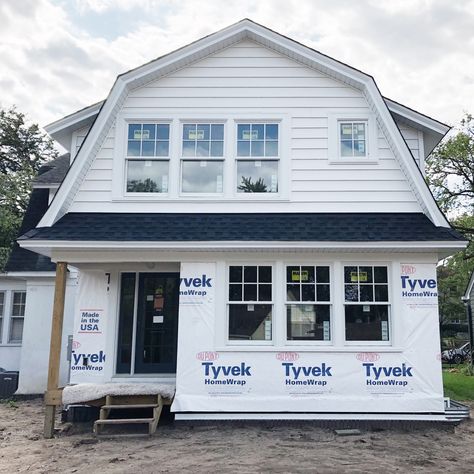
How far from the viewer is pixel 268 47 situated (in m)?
8.80

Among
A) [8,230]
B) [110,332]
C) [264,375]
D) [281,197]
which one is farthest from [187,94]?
[8,230]

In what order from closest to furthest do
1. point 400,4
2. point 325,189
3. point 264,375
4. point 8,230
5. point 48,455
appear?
1. point 48,455
2. point 264,375
3. point 325,189
4. point 400,4
5. point 8,230

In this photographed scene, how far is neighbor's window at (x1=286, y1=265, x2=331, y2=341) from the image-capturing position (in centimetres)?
794

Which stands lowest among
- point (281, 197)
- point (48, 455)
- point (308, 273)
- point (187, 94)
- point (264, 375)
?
point (48, 455)

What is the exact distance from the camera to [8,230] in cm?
1753

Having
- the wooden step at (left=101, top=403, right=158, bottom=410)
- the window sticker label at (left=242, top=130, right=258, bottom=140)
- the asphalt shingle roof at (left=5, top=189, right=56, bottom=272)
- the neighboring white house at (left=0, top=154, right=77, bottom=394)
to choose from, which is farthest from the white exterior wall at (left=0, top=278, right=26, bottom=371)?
the window sticker label at (left=242, top=130, right=258, bottom=140)

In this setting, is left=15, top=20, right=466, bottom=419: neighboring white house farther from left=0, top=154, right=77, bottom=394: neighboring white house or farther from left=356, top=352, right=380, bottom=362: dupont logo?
left=0, top=154, right=77, bottom=394: neighboring white house

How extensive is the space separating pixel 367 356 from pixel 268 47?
5.80 metres

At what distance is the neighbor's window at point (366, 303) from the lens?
7.89 meters

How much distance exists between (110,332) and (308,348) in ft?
11.6

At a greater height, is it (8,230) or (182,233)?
(8,230)

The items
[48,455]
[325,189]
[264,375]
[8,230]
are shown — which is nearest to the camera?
[48,455]

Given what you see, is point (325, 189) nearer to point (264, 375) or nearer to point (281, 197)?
point (281, 197)

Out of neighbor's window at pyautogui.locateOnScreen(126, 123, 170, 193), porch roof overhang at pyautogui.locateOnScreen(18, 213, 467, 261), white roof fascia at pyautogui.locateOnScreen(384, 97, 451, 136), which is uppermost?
white roof fascia at pyautogui.locateOnScreen(384, 97, 451, 136)
